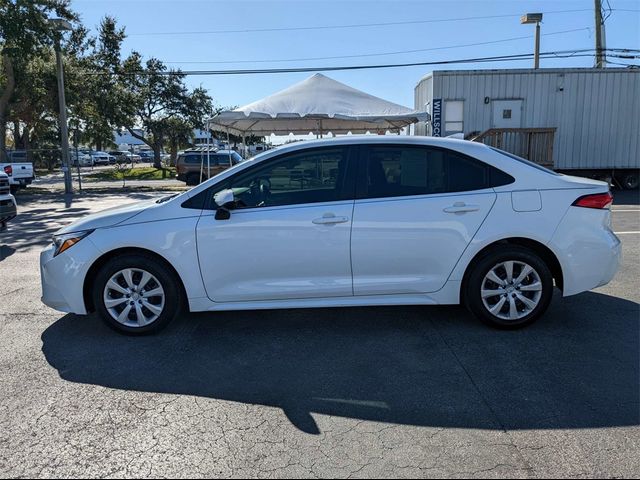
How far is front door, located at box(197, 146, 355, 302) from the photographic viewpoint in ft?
14.2

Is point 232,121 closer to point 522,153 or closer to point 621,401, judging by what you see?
point 522,153

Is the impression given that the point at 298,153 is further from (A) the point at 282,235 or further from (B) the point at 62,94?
(B) the point at 62,94

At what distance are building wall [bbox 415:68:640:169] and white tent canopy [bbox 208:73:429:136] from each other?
3469 mm

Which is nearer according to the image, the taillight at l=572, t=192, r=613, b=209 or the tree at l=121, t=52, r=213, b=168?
the taillight at l=572, t=192, r=613, b=209

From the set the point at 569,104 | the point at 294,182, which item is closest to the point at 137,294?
the point at 294,182

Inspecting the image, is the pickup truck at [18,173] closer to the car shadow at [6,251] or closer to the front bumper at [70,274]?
the car shadow at [6,251]

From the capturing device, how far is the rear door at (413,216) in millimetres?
4359

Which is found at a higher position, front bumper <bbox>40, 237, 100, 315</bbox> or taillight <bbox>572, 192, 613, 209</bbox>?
taillight <bbox>572, 192, 613, 209</bbox>

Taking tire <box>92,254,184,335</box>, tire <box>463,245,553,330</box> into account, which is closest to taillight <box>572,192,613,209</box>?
tire <box>463,245,553,330</box>

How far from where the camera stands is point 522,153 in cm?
1669

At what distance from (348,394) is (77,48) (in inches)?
1637

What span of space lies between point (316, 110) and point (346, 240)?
866 cm

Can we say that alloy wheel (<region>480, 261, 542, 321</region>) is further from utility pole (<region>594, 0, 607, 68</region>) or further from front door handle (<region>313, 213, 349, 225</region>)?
utility pole (<region>594, 0, 607, 68</region>)

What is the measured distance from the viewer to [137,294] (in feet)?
14.5
